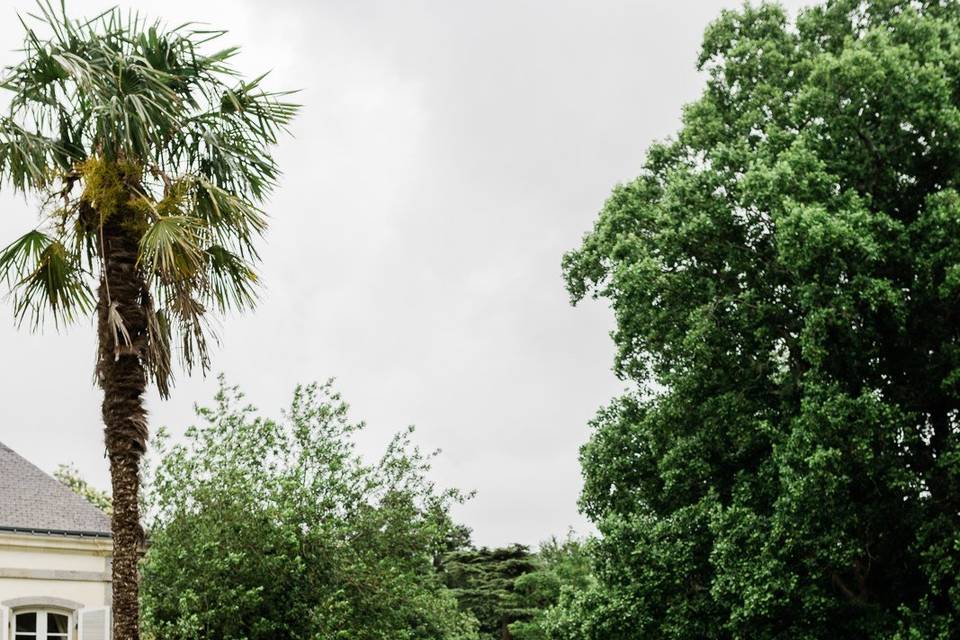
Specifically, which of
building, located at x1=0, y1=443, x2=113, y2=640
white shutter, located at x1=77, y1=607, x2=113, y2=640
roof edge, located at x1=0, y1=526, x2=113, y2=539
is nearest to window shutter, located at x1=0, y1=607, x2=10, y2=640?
building, located at x1=0, y1=443, x2=113, y2=640

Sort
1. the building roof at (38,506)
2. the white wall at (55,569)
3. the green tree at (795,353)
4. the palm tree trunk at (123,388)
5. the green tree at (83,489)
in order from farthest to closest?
the green tree at (83,489) < the building roof at (38,506) < the white wall at (55,569) < the green tree at (795,353) < the palm tree trunk at (123,388)

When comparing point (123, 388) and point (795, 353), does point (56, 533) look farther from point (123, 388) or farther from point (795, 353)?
point (795, 353)

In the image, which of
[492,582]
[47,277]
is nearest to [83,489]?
[492,582]

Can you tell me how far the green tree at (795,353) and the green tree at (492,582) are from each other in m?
28.8

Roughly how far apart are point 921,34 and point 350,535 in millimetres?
13845

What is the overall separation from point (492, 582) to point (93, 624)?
2860 cm

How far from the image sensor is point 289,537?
1984 cm

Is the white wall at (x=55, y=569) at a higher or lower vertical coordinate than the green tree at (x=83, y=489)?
lower

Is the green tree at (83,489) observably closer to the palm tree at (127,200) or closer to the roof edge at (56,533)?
the roof edge at (56,533)

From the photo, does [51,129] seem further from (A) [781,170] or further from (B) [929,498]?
(B) [929,498]

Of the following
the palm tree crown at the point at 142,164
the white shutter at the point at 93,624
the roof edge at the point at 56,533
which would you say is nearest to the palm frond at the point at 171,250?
the palm tree crown at the point at 142,164

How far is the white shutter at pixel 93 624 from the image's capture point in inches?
792

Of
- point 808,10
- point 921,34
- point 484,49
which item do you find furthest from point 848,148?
point 484,49

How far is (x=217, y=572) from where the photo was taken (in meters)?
19.6
